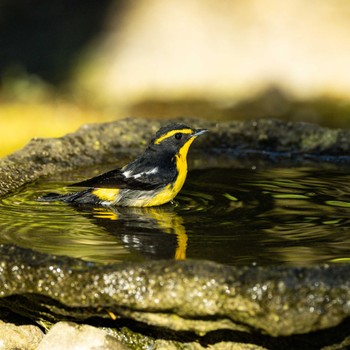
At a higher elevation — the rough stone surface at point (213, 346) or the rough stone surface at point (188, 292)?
the rough stone surface at point (188, 292)

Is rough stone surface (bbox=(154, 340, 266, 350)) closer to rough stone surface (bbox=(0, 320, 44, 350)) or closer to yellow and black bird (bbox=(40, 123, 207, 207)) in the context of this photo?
rough stone surface (bbox=(0, 320, 44, 350))

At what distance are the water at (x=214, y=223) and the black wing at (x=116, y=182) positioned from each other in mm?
146

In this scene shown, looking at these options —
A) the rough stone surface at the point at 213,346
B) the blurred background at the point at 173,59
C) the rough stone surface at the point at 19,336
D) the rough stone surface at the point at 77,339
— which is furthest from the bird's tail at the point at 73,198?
the blurred background at the point at 173,59

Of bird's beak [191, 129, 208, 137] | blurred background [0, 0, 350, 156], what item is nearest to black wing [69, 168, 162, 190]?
bird's beak [191, 129, 208, 137]

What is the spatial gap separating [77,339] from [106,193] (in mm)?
1746

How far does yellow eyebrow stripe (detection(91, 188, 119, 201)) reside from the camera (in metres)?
5.85

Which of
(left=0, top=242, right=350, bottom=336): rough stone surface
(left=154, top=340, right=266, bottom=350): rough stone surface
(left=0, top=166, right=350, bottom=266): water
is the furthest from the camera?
(left=0, top=166, right=350, bottom=266): water

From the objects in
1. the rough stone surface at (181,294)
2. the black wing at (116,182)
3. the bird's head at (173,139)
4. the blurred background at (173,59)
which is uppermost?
the blurred background at (173,59)

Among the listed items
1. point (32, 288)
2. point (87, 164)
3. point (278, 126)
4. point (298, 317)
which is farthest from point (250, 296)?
point (278, 126)

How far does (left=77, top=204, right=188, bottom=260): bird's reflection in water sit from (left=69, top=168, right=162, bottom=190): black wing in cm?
14

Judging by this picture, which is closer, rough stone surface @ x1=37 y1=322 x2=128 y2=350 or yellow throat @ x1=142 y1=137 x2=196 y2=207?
rough stone surface @ x1=37 y1=322 x2=128 y2=350

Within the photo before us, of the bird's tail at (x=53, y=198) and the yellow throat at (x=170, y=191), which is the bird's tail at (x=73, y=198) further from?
the yellow throat at (x=170, y=191)

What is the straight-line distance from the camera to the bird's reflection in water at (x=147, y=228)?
4637 mm

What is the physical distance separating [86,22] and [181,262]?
12.1m
